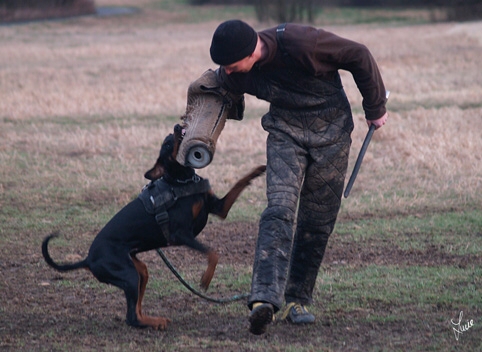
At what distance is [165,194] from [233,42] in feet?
3.54

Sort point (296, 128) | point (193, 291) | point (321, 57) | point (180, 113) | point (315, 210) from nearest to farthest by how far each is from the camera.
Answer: point (321, 57), point (296, 128), point (315, 210), point (193, 291), point (180, 113)

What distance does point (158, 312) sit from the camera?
15.2ft

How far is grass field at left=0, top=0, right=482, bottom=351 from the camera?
164 inches

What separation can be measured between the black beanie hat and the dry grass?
3411 mm

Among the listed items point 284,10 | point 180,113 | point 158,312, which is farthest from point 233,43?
point 284,10

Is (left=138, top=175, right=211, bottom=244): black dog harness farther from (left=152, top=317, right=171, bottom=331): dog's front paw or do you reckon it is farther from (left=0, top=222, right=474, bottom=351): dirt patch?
(left=0, top=222, right=474, bottom=351): dirt patch

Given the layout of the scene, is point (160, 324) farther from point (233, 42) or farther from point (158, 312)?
point (233, 42)

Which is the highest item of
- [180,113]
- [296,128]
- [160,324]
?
[296,128]

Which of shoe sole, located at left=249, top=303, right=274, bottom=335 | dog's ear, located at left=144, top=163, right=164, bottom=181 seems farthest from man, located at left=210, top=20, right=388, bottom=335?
dog's ear, located at left=144, top=163, right=164, bottom=181

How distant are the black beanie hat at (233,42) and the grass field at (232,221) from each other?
1572 mm

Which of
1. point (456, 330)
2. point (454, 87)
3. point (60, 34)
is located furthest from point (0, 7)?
point (456, 330)

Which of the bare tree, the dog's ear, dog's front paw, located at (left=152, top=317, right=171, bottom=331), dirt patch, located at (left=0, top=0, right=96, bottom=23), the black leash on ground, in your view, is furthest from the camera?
dirt patch, located at (left=0, top=0, right=96, bottom=23)

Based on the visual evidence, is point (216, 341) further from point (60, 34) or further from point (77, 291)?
point (60, 34)

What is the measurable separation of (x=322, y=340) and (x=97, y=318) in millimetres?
1476
